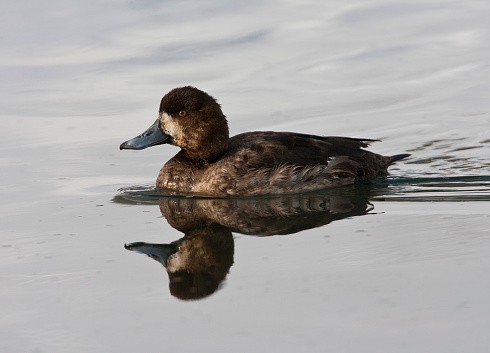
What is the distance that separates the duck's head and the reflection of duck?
599 millimetres

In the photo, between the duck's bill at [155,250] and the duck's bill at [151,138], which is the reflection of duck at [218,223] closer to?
the duck's bill at [155,250]

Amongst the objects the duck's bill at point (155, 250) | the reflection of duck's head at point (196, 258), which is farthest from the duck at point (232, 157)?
the duck's bill at point (155, 250)

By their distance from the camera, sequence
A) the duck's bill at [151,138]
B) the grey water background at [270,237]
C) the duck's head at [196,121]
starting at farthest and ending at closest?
the duck's bill at [151,138], the duck's head at [196,121], the grey water background at [270,237]

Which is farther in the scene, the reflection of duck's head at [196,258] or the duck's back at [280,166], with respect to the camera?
the duck's back at [280,166]

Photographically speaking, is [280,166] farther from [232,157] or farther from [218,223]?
[218,223]

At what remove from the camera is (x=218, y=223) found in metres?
6.35

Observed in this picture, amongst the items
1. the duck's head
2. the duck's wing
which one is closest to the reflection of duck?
the duck's wing

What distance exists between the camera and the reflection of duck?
16.6 feet

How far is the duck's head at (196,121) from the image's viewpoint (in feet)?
25.2

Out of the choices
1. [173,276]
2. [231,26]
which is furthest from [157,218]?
[231,26]

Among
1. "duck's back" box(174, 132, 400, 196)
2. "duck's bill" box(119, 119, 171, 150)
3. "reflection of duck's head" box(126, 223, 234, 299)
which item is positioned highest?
"duck's bill" box(119, 119, 171, 150)

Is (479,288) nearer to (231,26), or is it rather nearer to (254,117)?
(254,117)

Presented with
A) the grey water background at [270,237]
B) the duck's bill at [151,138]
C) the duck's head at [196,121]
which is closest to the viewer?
the grey water background at [270,237]

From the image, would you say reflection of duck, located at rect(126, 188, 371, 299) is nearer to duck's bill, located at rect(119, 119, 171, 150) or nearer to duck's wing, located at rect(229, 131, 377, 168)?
duck's wing, located at rect(229, 131, 377, 168)
